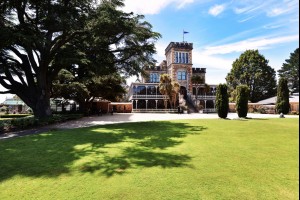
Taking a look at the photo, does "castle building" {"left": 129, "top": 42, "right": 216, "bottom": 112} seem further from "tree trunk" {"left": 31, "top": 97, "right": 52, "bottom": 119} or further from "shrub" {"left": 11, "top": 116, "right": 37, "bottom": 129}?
"shrub" {"left": 11, "top": 116, "right": 37, "bottom": 129}

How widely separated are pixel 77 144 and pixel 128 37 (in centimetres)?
1447

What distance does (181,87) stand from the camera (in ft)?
188

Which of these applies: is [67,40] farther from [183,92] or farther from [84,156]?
[183,92]

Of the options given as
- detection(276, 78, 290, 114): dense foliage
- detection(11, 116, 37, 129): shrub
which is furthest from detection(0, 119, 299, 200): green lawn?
detection(276, 78, 290, 114): dense foliage

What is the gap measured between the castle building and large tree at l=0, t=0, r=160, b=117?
25.2 meters

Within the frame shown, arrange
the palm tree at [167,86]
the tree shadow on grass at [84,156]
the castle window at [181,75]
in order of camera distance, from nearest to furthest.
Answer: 1. the tree shadow on grass at [84,156]
2. the palm tree at [167,86]
3. the castle window at [181,75]

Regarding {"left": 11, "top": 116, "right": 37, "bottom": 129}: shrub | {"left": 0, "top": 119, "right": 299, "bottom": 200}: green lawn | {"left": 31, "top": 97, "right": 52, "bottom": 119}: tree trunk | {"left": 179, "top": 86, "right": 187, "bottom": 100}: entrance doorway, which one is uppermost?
{"left": 179, "top": 86, "right": 187, "bottom": 100}: entrance doorway

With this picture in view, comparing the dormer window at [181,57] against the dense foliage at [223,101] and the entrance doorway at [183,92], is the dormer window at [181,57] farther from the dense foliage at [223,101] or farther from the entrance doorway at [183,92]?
the dense foliage at [223,101]

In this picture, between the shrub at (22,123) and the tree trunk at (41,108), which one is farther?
the tree trunk at (41,108)

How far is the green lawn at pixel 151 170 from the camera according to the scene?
19.1ft

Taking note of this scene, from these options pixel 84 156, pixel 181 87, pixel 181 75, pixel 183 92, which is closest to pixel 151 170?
pixel 84 156

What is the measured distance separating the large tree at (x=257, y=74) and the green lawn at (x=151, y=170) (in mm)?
55655

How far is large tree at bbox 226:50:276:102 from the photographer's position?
6231cm

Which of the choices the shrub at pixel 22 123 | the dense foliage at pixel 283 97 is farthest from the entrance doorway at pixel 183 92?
the shrub at pixel 22 123
